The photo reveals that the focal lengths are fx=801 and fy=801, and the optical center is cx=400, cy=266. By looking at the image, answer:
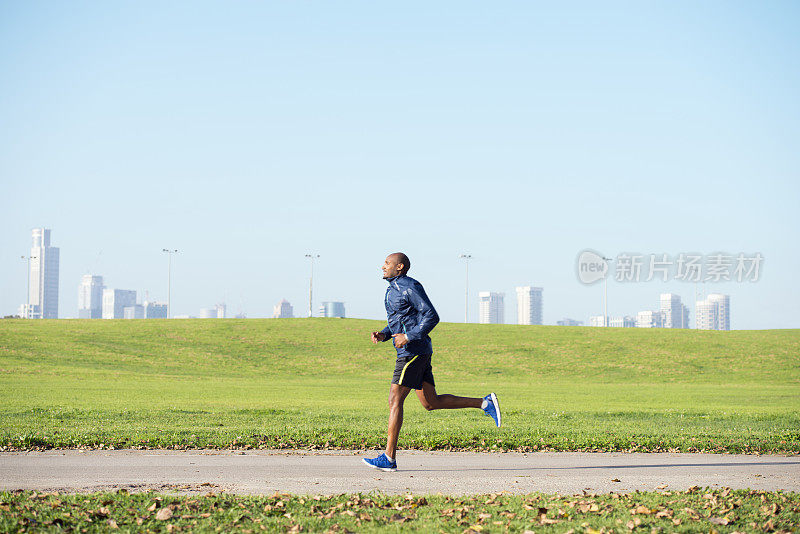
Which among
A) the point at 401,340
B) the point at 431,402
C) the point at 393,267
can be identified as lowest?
the point at 431,402

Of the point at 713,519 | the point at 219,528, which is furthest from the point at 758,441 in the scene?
the point at 219,528

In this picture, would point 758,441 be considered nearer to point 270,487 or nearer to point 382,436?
point 382,436

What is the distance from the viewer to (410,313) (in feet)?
28.0

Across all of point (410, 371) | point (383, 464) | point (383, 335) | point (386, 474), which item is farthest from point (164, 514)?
point (383, 335)

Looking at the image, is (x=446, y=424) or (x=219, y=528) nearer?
(x=219, y=528)

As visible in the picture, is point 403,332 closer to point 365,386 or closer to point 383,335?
point 383,335

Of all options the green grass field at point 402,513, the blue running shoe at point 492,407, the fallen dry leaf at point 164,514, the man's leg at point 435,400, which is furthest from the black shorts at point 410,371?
the fallen dry leaf at point 164,514

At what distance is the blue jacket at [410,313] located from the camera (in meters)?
8.38

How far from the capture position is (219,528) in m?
5.64

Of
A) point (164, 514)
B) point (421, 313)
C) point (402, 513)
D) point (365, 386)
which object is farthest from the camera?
point (365, 386)

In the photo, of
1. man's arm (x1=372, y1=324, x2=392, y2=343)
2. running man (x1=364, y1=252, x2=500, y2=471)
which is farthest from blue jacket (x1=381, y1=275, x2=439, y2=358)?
man's arm (x1=372, y1=324, x2=392, y2=343)

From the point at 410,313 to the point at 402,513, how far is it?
9.00 feet

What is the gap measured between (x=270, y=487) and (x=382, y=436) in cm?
374

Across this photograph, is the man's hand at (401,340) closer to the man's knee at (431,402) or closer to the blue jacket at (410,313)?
the blue jacket at (410,313)
